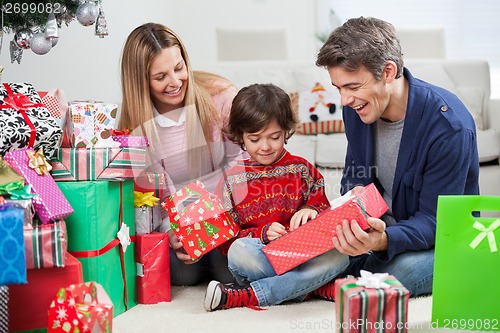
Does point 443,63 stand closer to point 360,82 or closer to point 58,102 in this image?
point 360,82

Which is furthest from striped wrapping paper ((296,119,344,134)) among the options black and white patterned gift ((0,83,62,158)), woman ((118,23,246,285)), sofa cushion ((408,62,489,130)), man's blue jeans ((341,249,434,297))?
black and white patterned gift ((0,83,62,158))

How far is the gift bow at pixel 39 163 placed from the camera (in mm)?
1576

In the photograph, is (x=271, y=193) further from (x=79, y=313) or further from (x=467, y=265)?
(x=79, y=313)

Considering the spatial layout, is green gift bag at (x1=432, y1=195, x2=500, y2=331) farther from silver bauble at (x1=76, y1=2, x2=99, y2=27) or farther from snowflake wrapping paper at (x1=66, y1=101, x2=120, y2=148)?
silver bauble at (x1=76, y1=2, x2=99, y2=27)

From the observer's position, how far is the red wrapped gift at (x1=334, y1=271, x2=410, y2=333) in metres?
1.30

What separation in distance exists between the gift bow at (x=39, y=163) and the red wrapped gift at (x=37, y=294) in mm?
228

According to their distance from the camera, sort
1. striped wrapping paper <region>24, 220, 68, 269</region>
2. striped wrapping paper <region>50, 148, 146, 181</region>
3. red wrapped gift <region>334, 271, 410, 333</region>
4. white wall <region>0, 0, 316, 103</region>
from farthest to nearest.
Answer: white wall <region>0, 0, 316, 103</region>, striped wrapping paper <region>50, 148, 146, 181</region>, striped wrapping paper <region>24, 220, 68, 269</region>, red wrapped gift <region>334, 271, 410, 333</region>

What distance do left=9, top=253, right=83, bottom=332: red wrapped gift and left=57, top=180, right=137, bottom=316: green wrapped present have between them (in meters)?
0.11

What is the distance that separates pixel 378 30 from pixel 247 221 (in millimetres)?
664

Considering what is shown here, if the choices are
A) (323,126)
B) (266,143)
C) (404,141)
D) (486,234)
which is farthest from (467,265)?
(323,126)

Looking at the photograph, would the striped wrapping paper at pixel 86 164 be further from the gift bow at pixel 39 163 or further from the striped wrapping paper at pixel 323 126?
the striped wrapping paper at pixel 323 126

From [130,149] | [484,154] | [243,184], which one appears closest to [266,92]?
[243,184]

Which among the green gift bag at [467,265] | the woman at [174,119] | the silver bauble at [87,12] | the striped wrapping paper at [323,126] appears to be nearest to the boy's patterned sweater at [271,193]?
the woman at [174,119]

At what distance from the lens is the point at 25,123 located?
1587mm
